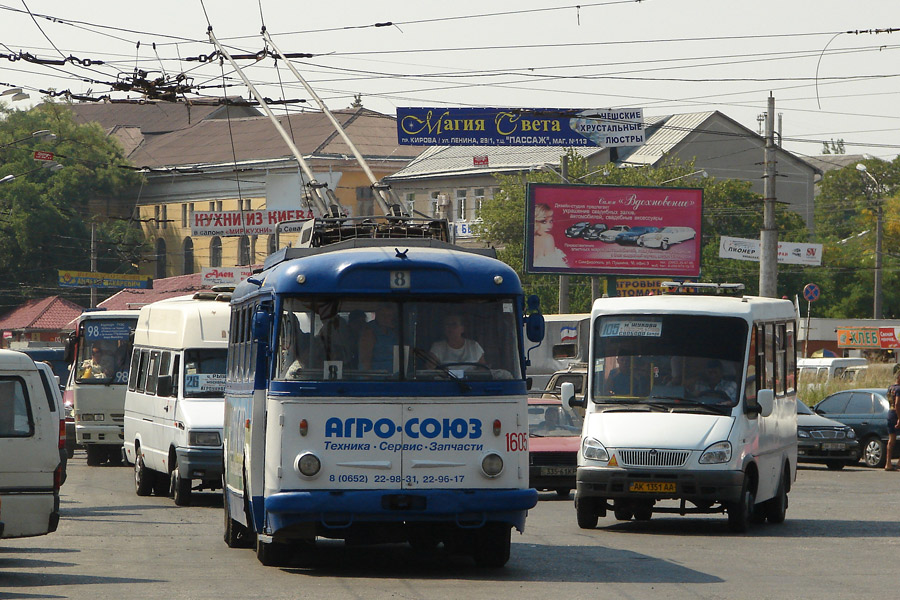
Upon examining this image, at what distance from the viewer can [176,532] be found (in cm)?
1678

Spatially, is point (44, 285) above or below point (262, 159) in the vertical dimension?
below

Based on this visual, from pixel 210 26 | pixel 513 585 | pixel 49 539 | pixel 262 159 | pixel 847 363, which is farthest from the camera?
pixel 262 159

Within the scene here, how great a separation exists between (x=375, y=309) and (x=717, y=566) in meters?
3.59

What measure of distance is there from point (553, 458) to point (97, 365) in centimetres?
1259

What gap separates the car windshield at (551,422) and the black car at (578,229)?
22641 mm

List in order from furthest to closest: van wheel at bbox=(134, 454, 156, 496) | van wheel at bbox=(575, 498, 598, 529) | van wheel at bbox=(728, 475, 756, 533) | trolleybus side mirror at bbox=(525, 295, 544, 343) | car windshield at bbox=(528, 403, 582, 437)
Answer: car windshield at bbox=(528, 403, 582, 437), van wheel at bbox=(134, 454, 156, 496), van wheel at bbox=(575, 498, 598, 529), van wheel at bbox=(728, 475, 756, 533), trolleybus side mirror at bbox=(525, 295, 544, 343)

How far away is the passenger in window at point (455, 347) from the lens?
12.5 m

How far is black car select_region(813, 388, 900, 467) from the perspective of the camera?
31.1 metres

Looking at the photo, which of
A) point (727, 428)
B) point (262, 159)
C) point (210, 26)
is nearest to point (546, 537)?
point (727, 428)

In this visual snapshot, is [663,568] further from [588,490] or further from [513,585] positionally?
[588,490]

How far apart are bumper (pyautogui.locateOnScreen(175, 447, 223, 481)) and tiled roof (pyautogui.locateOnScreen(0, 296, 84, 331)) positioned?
67.4 meters

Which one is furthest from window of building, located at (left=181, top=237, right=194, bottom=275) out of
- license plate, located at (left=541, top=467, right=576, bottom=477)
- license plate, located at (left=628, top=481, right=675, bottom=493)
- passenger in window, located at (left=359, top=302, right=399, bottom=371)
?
passenger in window, located at (left=359, top=302, right=399, bottom=371)

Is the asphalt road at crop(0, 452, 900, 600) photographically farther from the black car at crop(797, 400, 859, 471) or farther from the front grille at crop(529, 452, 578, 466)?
the black car at crop(797, 400, 859, 471)

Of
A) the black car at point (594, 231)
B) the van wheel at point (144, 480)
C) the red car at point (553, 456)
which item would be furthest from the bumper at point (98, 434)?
the black car at point (594, 231)
